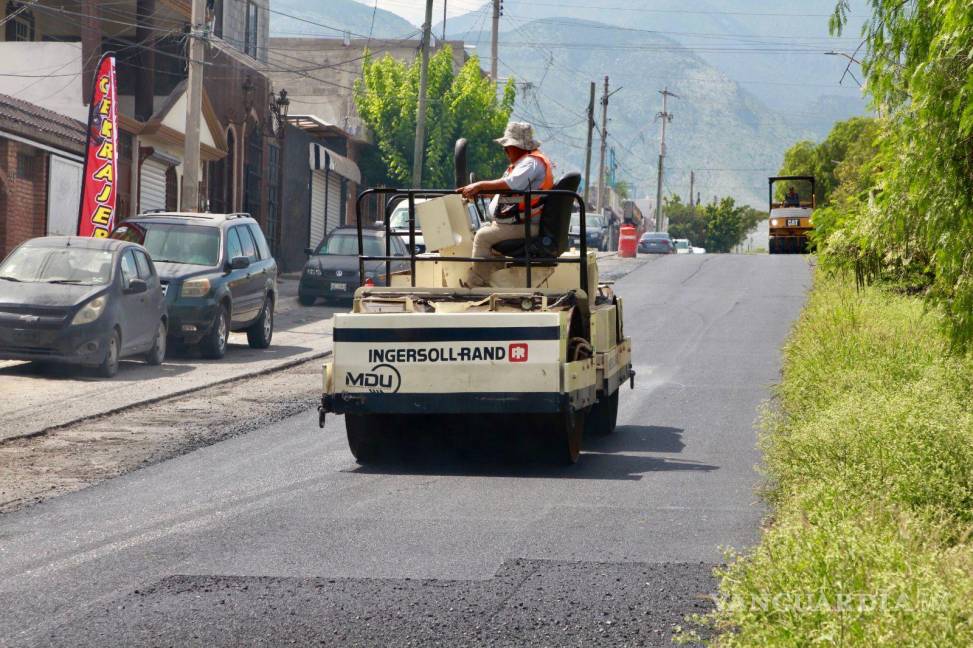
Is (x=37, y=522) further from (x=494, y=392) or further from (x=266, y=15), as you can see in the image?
(x=266, y=15)

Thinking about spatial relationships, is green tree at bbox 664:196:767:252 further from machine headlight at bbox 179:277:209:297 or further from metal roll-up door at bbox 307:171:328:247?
machine headlight at bbox 179:277:209:297

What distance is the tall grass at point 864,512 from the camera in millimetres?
4859

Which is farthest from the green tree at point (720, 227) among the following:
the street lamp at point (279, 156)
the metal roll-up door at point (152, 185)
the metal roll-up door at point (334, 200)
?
the metal roll-up door at point (152, 185)

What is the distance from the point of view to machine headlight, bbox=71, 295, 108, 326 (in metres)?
17.0

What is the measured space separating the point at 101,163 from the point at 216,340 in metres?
6.13

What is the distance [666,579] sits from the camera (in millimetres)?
6922

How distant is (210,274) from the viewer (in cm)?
2058

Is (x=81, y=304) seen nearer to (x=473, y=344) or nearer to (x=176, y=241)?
(x=176, y=241)

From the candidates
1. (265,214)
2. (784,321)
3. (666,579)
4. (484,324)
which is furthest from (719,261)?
(666,579)

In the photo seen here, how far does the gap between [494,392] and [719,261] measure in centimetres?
3386

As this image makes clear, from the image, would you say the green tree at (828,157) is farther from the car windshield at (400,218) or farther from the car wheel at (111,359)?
the car wheel at (111,359)

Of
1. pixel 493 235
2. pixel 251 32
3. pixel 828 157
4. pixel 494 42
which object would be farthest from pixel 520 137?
pixel 828 157

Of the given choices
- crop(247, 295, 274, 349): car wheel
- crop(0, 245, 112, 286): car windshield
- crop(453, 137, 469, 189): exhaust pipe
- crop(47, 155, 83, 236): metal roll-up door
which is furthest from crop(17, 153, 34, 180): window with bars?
crop(453, 137, 469, 189): exhaust pipe

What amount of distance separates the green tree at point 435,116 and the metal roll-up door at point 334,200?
2208mm
